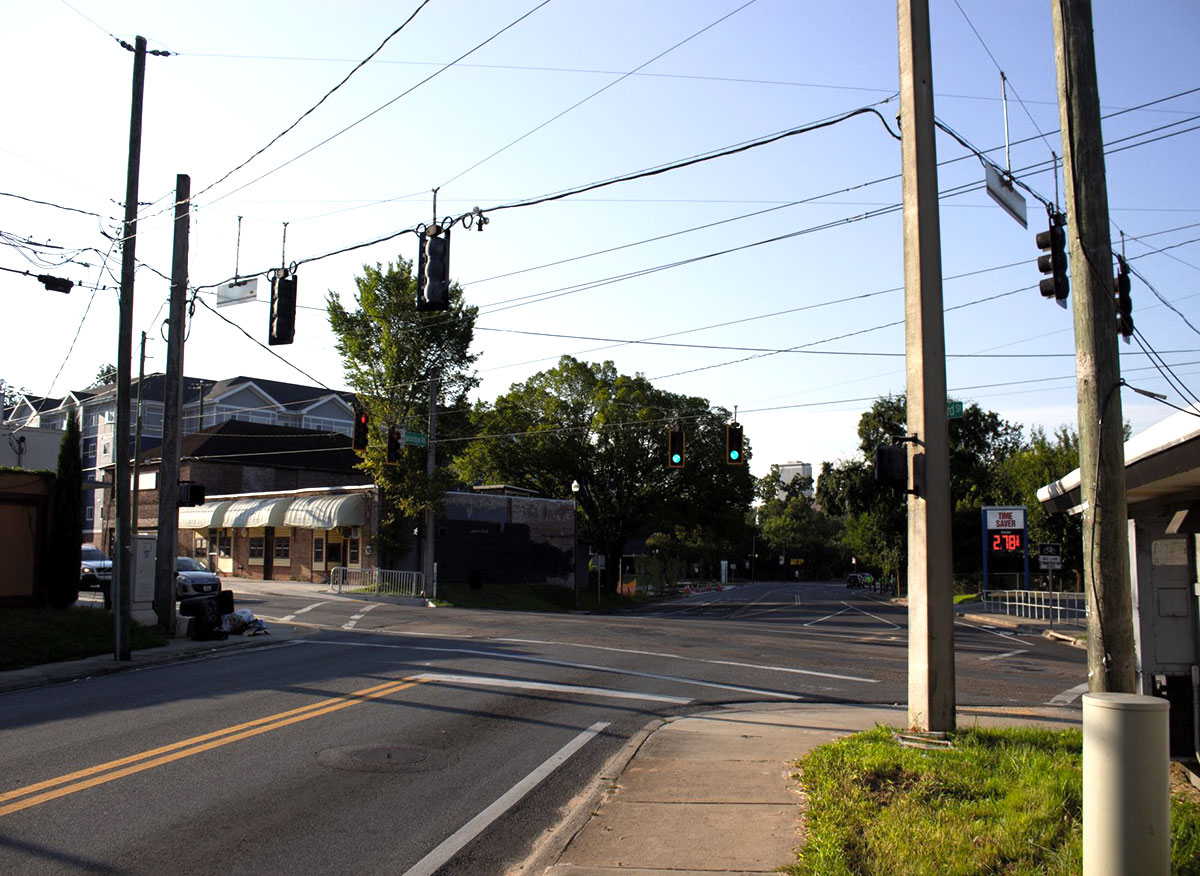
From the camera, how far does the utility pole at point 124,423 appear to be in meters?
16.5

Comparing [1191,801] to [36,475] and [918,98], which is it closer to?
[918,98]

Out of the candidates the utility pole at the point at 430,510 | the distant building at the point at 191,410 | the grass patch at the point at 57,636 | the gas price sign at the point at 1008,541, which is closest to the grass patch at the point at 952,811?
the grass patch at the point at 57,636

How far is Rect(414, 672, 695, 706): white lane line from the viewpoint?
13.1 m

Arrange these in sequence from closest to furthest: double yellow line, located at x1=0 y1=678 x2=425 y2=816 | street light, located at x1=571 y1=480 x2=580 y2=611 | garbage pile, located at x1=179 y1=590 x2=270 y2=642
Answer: double yellow line, located at x1=0 y1=678 x2=425 y2=816 < garbage pile, located at x1=179 y1=590 x2=270 y2=642 < street light, located at x1=571 y1=480 x2=580 y2=611

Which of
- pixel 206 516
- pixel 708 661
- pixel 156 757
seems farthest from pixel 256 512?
pixel 156 757

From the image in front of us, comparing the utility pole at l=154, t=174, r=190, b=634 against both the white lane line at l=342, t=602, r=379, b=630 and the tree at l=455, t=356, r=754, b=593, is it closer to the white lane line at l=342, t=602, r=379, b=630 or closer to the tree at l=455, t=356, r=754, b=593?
the white lane line at l=342, t=602, r=379, b=630

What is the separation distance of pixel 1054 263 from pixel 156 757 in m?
9.91

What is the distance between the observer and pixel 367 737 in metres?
9.73

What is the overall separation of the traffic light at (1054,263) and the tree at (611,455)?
4384cm

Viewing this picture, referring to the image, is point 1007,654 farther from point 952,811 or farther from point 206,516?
point 206,516

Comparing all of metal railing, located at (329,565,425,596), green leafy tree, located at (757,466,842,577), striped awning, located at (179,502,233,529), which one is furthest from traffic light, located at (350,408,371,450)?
green leafy tree, located at (757,466,842,577)

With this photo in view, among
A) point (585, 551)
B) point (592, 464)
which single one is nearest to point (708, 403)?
point (592, 464)

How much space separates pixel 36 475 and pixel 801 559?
11317 centimetres

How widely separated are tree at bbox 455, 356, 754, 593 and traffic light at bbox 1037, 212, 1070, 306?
43.8 m
